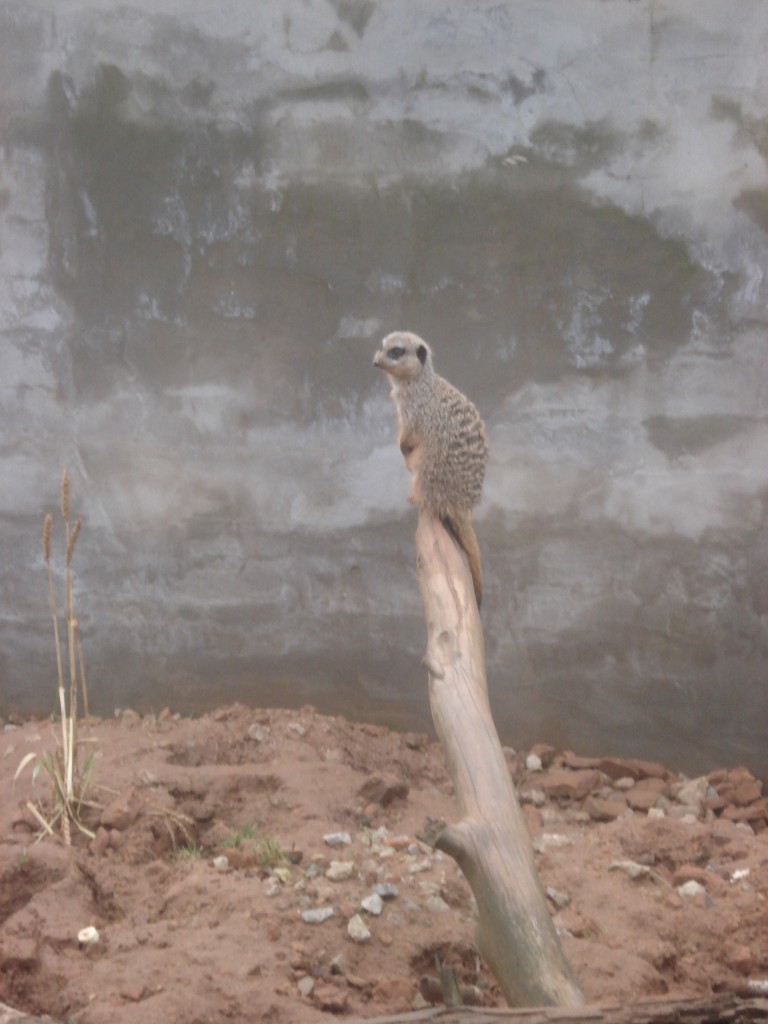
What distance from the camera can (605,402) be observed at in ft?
11.4

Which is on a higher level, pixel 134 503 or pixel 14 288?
pixel 14 288

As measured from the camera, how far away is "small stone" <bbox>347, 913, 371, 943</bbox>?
214 cm

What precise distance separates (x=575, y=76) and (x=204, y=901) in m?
2.86

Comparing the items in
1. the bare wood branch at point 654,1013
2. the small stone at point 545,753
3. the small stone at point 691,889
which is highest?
the small stone at point 545,753

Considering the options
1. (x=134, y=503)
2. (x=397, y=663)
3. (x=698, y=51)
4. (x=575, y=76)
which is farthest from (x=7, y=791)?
(x=698, y=51)

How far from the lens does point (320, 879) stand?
240cm

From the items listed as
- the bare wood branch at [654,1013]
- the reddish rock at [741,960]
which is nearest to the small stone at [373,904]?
the reddish rock at [741,960]

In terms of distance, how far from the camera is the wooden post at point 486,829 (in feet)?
5.20

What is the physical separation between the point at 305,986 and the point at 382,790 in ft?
3.61

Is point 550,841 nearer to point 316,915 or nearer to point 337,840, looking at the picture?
point 337,840

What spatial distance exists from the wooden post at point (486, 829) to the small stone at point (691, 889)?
3.11 ft

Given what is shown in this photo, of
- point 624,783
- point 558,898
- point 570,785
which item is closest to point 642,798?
point 624,783

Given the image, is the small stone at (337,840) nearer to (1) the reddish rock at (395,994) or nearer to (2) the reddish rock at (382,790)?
(2) the reddish rock at (382,790)

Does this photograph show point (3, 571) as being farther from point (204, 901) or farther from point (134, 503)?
point (204, 901)
